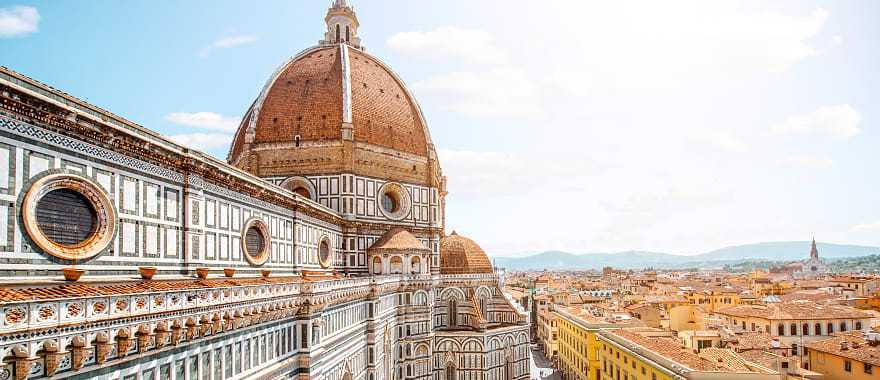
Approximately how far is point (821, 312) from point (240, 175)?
5307cm

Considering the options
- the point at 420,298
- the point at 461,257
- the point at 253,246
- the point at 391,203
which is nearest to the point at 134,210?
the point at 253,246

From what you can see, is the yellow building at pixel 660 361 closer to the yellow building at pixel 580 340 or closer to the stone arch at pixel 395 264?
the yellow building at pixel 580 340

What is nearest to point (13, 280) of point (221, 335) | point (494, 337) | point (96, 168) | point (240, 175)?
point (96, 168)

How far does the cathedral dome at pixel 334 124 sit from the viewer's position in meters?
45.9

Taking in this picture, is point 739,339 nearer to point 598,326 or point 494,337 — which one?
point 598,326

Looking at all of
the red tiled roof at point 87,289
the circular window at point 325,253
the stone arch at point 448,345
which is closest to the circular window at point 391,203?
the circular window at point 325,253

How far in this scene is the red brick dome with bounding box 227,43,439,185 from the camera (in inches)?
1807

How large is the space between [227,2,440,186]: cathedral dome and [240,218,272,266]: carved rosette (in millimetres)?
17552

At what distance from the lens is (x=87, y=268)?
51.9 feet

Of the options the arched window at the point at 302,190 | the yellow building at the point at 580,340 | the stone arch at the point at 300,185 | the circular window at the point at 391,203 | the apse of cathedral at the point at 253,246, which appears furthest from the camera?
the yellow building at the point at 580,340

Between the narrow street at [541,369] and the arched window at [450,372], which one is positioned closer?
the arched window at [450,372]

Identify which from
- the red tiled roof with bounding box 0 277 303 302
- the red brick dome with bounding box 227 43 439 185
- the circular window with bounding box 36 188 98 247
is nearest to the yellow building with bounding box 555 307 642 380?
the red brick dome with bounding box 227 43 439 185

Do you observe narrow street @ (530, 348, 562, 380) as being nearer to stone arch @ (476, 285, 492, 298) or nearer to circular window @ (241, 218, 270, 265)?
stone arch @ (476, 285, 492, 298)

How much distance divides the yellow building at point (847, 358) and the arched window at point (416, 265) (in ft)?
87.2
